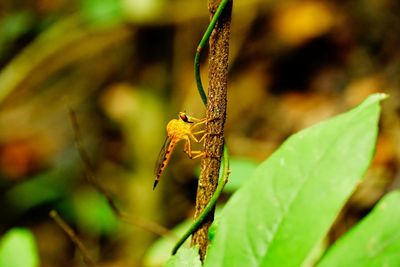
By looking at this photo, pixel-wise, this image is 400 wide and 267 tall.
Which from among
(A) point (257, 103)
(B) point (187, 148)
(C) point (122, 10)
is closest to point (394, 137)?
(A) point (257, 103)

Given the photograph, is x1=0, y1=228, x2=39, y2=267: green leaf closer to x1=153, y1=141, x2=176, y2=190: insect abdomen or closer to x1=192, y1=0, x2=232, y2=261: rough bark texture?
x1=153, y1=141, x2=176, y2=190: insect abdomen

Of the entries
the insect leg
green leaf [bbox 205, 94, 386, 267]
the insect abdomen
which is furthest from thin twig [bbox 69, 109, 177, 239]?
green leaf [bbox 205, 94, 386, 267]

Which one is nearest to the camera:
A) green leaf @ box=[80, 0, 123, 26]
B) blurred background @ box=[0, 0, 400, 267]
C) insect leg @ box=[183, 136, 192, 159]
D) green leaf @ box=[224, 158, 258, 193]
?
insect leg @ box=[183, 136, 192, 159]

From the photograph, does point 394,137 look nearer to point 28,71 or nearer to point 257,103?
point 257,103

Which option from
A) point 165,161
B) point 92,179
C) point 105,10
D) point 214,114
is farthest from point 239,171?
point 105,10

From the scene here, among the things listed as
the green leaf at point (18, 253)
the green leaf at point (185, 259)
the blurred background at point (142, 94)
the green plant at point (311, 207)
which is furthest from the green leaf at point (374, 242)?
the blurred background at point (142, 94)

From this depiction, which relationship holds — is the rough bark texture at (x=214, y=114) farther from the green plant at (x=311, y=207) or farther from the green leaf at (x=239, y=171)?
the green leaf at (x=239, y=171)
